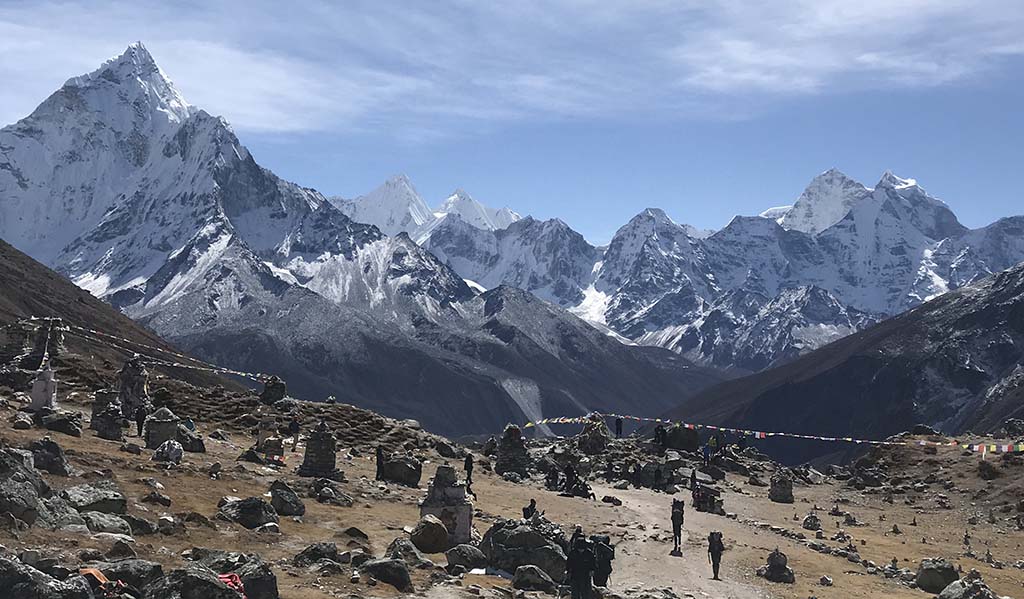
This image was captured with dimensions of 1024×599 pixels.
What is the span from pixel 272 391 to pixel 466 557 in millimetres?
41140

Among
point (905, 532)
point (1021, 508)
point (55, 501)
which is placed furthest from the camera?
point (1021, 508)

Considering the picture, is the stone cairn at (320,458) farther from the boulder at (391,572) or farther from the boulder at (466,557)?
the boulder at (391,572)

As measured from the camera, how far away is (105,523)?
24.8 meters

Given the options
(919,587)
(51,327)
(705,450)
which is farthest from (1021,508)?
(51,327)

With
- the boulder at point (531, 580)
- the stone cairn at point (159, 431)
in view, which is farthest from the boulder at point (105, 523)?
the stone cairn at point (159, 431)

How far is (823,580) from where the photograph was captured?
3538 centimetres

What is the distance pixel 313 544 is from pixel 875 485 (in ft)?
186

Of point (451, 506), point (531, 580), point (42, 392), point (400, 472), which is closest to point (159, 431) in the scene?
point (42, 392)

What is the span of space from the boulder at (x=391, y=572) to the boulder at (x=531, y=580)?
342 cm

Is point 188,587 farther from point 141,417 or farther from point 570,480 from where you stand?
point 570,480

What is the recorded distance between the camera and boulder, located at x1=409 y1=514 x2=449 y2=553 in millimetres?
30859

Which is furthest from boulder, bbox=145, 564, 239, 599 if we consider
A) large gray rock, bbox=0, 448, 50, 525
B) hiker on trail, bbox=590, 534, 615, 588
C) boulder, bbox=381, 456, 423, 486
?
boulder, bbox=381, 456, 423, 486

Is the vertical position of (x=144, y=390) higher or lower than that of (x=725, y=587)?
higher

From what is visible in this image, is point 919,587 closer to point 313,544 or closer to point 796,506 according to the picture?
point 313,544
